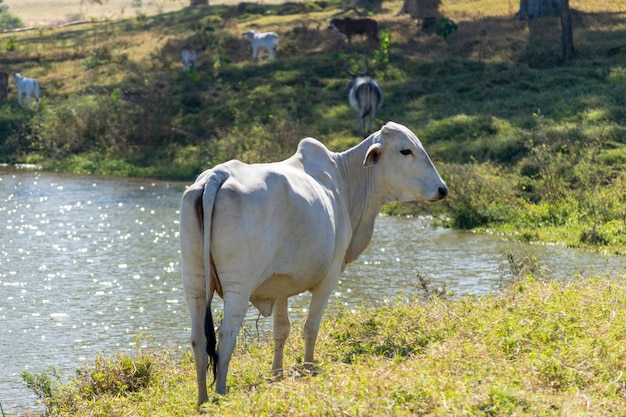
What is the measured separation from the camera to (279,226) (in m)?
5.72

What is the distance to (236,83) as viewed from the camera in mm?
23453

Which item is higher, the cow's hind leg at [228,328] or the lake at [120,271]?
the cow's hind leg at [228,328]

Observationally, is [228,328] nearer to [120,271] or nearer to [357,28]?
[120,271]

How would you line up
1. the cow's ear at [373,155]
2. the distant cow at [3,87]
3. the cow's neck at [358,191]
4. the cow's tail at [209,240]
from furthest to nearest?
the distant cow at [3,87] < the cow's neck at [358,191] < the cow's ear at [373,155] < the cow's tail at [209,240]

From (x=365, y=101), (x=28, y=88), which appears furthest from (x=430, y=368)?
(x=28, y=88)

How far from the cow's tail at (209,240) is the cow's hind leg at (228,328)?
40 millimetres

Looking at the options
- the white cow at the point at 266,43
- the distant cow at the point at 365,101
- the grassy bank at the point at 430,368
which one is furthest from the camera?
the white cow at the point at 266,43

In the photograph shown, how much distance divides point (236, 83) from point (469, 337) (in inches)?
694

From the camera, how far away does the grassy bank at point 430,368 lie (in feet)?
15.5

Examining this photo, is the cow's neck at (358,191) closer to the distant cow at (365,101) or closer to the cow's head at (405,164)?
the cow's head at (405,164)

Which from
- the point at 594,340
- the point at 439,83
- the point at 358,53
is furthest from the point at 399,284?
the point at 358,53

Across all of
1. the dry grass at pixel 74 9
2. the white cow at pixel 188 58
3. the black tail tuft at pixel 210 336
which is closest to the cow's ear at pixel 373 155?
the black tail tuft at pixel 210 336

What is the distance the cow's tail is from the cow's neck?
1.62 m

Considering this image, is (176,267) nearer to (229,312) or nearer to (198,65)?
(229,312)
